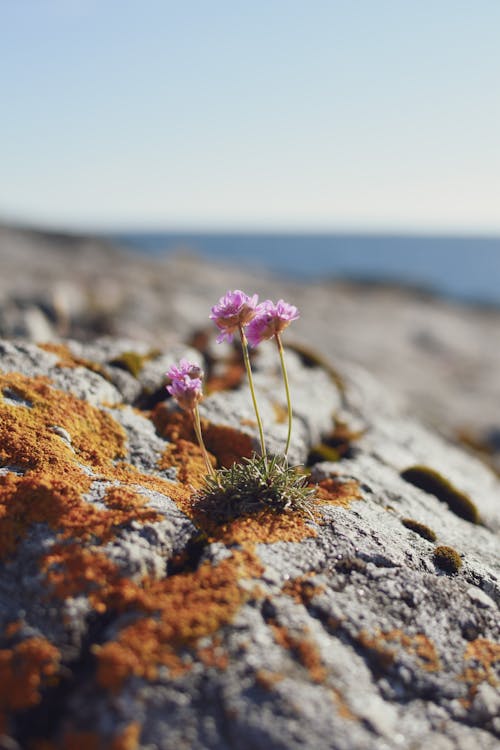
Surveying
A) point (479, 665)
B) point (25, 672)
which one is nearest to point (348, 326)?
point (479, 665)

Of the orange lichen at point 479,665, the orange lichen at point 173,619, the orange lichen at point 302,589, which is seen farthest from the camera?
the orange lichen at point 302,589

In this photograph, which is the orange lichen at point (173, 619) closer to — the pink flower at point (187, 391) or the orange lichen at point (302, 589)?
the orange lichen at point (302, 589)

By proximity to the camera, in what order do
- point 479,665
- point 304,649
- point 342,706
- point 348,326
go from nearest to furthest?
point 342,706, point 304,649, point 479,665, point 348,326

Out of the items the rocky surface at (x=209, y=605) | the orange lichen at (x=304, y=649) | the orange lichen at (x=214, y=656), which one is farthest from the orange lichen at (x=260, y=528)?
the orange lichen at (x=214, y=656)

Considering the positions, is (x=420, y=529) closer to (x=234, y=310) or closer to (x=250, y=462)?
(x=250, y=462)

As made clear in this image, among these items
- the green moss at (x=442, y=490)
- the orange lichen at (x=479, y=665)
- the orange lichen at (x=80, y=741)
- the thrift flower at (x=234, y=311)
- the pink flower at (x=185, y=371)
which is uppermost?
the thrift flower at (x=234, y=311)

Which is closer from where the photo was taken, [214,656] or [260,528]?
[214,656]

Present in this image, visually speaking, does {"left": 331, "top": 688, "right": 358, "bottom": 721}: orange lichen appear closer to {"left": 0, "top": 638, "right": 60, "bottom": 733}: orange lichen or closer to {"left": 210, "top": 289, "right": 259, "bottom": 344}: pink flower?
{"left": 0, "top": 638, "right": 60, "bottom": 733}: orange lichen
